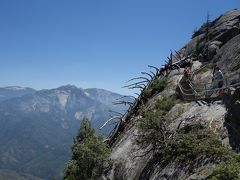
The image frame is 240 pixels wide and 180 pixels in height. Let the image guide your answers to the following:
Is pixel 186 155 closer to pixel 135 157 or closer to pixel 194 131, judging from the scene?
pixel 194 131

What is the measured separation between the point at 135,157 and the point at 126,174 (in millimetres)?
1222

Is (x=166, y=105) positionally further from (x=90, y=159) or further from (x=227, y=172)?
(x=227, y=172)

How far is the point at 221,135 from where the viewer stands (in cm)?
1912

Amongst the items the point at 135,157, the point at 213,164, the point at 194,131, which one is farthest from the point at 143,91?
the point at 213,164

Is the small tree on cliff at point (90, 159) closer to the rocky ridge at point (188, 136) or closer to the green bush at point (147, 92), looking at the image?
the rocky ridge at point (188, 136)

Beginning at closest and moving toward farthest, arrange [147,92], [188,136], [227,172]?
1. [227,172]
2. [188,136]
3. [147,92]

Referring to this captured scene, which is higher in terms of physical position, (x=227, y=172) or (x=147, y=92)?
(x=147, y=92)

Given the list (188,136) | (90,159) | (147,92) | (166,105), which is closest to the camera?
(188,136)

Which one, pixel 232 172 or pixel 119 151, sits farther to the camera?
pixel 119 151

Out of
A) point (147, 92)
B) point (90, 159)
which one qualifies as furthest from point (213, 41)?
point (90, 159)

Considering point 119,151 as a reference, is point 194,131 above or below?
above

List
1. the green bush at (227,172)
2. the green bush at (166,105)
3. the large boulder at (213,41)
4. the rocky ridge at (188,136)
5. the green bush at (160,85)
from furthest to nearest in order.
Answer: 1. the large boulder at (213,41)
2. the green bush at (160,85)
3. the green bush at (166,105)
4. the rocky ridge at (188,136)
5. the green bush at (227,172)

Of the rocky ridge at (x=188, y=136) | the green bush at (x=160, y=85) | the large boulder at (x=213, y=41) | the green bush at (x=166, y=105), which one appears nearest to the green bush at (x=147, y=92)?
the green bush at (x=160, y=85)

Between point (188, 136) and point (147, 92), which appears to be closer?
point (188, 136)
